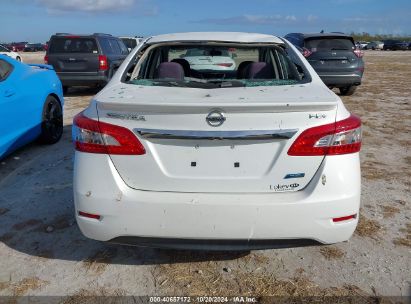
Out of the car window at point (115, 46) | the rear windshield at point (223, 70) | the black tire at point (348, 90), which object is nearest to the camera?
the rear windshield at point (223, 70)

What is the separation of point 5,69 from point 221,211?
3997 millimetres

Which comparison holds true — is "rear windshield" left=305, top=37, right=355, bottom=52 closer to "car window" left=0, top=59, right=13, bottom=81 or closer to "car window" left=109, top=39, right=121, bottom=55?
"car window" left=109, top=39, right=121, bottom=55

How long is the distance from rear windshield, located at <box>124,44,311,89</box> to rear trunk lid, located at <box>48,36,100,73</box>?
6802mm

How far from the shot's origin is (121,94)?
2.54m

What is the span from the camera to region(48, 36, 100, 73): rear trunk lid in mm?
11062

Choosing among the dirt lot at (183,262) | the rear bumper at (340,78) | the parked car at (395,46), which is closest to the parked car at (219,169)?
the dirt lot at (183,262)

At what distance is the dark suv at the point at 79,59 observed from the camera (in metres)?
11.1

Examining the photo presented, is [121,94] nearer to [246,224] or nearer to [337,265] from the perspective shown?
[246,224]

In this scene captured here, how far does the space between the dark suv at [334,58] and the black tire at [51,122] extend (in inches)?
267

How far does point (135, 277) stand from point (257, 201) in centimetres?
109

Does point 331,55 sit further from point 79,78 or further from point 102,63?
point 79,78

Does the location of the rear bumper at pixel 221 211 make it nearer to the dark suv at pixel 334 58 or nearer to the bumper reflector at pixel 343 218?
the bumper reflector at pixel 343 218

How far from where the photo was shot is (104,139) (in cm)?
239

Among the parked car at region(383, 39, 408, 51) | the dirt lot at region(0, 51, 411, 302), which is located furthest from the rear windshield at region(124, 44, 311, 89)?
the parked car at region(383, 39, 408, 51)
